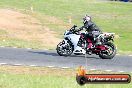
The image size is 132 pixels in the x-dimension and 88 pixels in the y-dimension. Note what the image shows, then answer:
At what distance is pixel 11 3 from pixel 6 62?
35469 mm

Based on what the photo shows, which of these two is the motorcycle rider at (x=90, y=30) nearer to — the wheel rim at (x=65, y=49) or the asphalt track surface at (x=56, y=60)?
the wheel rim at (x=65, y=49)

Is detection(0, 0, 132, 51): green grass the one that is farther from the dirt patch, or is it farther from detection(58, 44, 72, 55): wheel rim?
detection(58, 44, 72, 55): wheel rim

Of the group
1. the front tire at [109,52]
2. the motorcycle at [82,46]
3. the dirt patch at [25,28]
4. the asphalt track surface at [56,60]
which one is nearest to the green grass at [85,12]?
the dirt patch at [25,28]

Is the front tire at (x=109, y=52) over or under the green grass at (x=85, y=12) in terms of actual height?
over

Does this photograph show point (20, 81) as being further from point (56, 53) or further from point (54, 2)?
point (54, 2)

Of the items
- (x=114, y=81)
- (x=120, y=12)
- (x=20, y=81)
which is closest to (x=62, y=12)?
(x=120, y=12)

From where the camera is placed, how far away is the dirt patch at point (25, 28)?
32.6m

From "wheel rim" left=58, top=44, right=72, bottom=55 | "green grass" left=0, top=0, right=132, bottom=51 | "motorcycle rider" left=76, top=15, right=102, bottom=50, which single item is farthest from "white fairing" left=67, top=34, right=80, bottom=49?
"green grass" left=0, top=0, right=132, bottom=51

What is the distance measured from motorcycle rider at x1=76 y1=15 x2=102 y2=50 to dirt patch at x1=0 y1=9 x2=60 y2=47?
28.6 feet

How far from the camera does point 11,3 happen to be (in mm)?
52844

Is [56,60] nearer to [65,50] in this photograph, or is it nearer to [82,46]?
[65,50]

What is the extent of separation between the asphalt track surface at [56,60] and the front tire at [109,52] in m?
0.21

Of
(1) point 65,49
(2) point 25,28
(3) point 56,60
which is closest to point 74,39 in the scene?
(1) point 65,49

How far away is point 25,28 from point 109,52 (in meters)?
17.4
